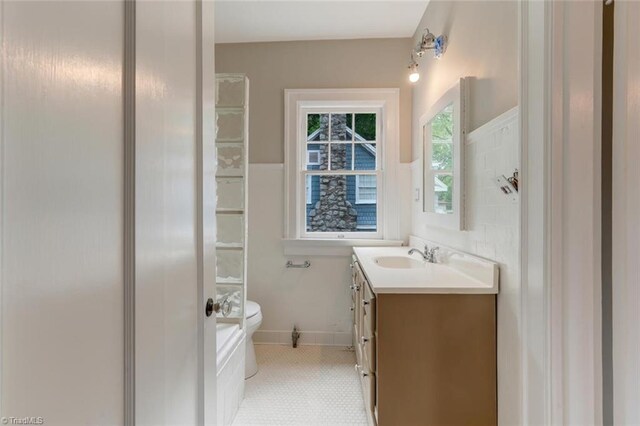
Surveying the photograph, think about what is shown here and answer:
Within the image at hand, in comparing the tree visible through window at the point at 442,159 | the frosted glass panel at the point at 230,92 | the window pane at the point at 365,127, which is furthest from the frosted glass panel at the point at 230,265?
the window pane at the point at 365,127

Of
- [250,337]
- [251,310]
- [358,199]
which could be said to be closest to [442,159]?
[358,199]

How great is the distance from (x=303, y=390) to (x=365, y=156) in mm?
1944

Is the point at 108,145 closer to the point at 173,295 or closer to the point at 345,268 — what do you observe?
the point at 173,295

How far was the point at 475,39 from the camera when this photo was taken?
60.1 inches

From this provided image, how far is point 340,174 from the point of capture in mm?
2848

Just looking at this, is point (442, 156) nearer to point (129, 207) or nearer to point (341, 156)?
point (341, 156)

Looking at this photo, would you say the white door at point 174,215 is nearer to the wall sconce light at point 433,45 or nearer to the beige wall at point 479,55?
the beige wall at point 479,55

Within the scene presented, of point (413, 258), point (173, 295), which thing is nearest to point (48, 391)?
point (173, 295)

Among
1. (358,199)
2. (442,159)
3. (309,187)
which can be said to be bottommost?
(358,199)

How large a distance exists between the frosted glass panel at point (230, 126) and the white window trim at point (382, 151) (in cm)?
93

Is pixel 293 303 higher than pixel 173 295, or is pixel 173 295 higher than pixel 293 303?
pixel 173 295

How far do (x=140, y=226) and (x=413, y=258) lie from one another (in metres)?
1.95

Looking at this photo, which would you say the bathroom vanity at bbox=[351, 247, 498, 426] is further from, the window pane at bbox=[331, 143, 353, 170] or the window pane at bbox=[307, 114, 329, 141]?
the window pane at bbox=[307, 114, 329, 141]

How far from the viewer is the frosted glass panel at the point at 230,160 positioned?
1855mm
